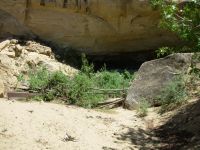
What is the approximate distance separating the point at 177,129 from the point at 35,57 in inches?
210

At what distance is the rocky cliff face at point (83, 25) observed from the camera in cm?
1294

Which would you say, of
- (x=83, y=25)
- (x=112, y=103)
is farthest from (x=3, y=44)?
(x=112, y=103)

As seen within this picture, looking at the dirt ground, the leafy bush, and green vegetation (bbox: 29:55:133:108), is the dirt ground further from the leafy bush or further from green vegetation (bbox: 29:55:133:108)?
the leafy bush

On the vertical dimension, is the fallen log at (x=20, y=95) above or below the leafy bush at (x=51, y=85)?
below

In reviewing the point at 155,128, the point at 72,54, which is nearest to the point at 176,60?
the point at 155,128

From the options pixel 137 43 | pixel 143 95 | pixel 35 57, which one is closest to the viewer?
Result: pixel 143 95

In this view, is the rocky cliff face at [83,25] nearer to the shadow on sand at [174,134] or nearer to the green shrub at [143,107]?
the green shrub at [143,107]

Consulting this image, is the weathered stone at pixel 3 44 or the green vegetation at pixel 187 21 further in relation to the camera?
the weathered stone at pixel 3 44

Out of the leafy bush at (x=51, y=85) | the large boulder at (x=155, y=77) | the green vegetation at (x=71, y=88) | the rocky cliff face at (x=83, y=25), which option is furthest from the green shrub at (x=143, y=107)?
the rocky cliff face at (x=83, y=25)

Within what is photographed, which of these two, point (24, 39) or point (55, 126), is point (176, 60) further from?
point (24, 39)

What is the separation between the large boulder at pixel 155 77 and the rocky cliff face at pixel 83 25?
2940mm

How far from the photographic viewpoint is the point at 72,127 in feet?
25.3

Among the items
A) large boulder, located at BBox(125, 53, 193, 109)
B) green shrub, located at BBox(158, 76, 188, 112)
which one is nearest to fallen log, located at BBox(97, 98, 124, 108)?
large boulder, located at BBox(125, 53, 193, 109)

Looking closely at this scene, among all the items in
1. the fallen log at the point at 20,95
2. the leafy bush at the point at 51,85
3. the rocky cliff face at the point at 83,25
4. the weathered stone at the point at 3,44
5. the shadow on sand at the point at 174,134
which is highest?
the rocky cliff face at the point at 83,25
